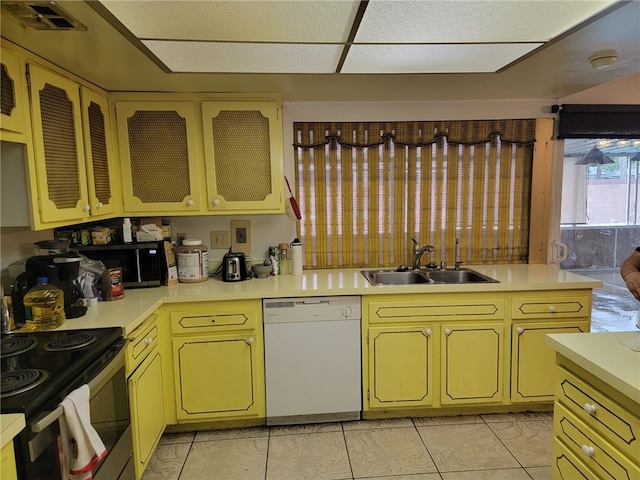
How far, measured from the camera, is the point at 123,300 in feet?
7.52

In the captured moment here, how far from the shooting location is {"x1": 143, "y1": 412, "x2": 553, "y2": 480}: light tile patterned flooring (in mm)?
2164

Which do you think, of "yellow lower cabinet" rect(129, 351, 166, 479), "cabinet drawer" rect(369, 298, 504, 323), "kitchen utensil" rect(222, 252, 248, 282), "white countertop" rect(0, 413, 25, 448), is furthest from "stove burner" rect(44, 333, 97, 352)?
"cabinet drawer" rect(369, 298, 504, 323)

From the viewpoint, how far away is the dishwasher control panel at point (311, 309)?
2469 millimetres

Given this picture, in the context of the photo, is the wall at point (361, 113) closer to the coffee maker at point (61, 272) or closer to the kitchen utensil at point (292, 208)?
the kitchen utensil at point (292, 208)

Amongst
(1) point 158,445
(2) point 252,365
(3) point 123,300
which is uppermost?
(3) point 123,300

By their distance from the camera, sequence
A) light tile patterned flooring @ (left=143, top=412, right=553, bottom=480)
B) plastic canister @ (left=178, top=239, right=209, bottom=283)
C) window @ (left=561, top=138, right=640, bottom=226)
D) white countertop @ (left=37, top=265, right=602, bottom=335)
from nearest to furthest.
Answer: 1. light tile patterned flooring @ (left=143, top=412, right=553, bottom=480)
2. white countertop @ (left=37, top=265, right=602, bottom=335)
3. plastic canister @ (left=178, top=239, right=209, bottom=283)
4. window @ (left=561, top=138, right=640, bottom=226)

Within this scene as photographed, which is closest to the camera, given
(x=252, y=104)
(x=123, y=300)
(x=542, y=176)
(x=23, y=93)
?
(x=23, y=93)

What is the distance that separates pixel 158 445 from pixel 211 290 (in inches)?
37.8

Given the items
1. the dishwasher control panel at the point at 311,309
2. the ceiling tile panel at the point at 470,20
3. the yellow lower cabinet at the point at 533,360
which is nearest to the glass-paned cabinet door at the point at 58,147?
the dishwasher control panel at the point at 311,309

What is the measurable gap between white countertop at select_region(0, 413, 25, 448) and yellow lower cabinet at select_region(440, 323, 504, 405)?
2107 mm

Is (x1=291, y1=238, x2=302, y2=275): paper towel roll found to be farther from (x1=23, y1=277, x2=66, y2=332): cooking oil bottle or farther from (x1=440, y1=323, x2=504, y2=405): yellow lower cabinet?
(x1=23, y1=277, x2=66, y2=332): cooking oil bottle

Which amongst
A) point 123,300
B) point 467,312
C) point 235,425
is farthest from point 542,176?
point 123,300

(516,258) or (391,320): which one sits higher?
(516,258)

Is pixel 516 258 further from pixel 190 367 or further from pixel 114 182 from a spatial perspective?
pixel 114 182
